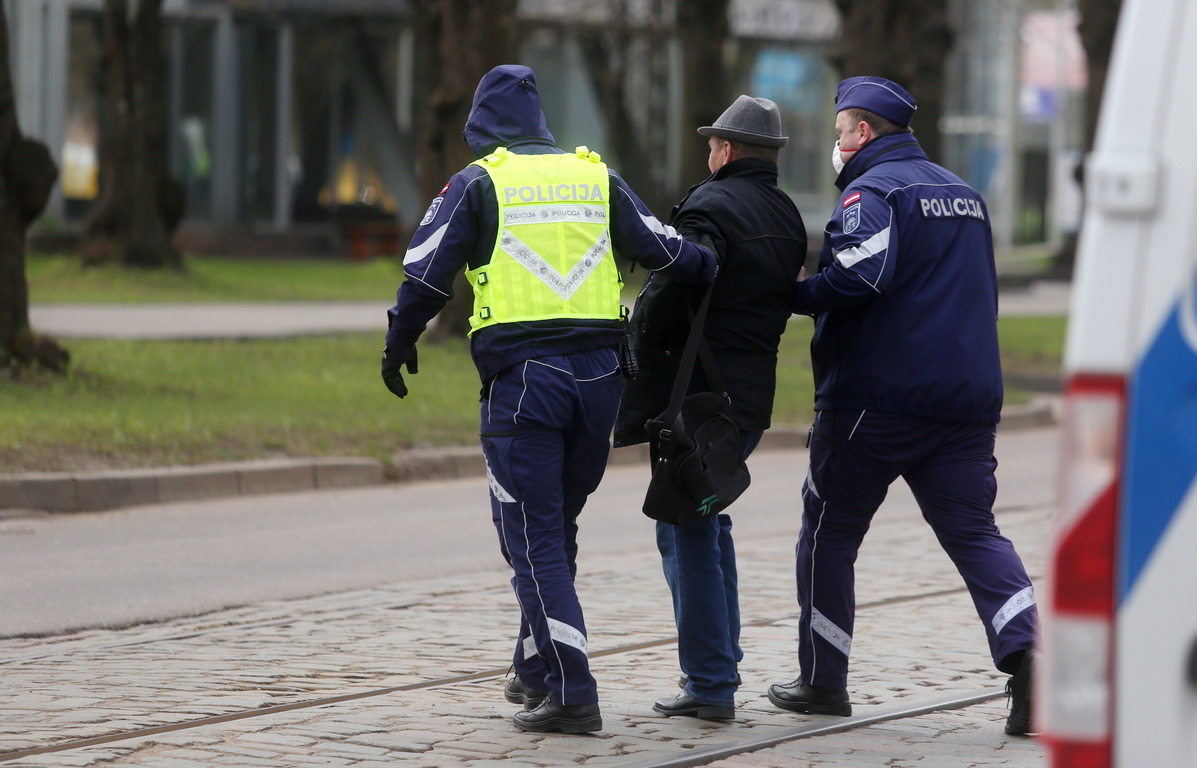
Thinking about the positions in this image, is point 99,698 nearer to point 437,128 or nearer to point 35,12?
point 437,128

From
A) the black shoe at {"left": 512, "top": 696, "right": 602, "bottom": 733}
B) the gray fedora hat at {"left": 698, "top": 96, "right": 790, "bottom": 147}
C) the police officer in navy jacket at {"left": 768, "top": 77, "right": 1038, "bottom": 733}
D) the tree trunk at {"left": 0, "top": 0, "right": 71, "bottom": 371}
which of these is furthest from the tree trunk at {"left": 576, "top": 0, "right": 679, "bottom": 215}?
the black shoe at {"left": 512, "top": 696, "right": 602, "bottom": 733}

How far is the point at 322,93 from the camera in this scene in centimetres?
4056

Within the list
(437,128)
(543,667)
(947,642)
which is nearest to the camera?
(543,667)

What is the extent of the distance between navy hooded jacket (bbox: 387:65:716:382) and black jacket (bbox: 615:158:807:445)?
128 millimetres

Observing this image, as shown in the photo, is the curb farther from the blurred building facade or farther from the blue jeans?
the blurred building facade

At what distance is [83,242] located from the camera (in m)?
26.1

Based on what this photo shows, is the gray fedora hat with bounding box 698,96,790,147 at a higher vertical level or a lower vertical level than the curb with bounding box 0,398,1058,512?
higher

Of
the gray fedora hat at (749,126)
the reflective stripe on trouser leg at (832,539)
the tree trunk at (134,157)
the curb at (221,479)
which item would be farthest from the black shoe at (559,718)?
the tree trunk at (134,157)

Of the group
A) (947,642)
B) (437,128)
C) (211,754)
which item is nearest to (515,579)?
(211,754)

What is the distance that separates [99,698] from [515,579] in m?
1.47

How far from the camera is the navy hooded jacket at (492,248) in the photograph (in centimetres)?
505

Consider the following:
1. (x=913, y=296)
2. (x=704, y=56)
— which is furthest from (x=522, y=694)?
(x=704, y=56)

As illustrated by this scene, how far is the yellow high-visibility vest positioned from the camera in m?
5.08

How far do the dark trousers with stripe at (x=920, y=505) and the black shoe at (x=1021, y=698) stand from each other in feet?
0.11
